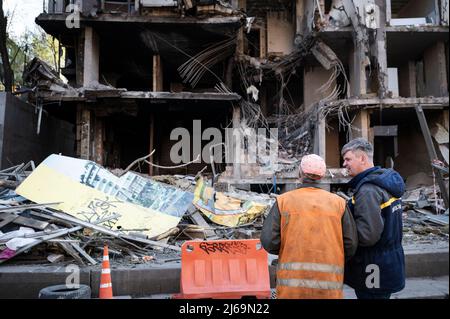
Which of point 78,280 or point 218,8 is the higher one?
point 218,8

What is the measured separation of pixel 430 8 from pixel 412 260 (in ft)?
48.4

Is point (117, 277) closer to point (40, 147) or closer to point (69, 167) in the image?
point (69, 167)

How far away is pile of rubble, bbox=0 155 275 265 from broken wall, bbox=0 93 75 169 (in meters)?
4.08

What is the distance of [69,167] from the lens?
23.1 feet

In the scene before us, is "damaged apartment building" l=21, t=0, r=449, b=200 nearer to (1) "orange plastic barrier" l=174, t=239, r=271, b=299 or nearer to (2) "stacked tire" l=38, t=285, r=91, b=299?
(1) "orange plastic barrier" l=174, t=239, r=271, b=299

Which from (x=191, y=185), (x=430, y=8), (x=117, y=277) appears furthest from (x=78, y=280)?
(x=430, y=8)

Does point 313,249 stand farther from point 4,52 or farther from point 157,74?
point 4,52

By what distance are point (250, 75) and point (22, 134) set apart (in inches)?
382

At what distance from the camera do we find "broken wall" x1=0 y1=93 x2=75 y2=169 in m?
11.7

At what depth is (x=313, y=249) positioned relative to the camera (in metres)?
2.45

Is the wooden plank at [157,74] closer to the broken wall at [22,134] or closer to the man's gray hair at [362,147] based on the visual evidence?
the broken wall at [22,134]

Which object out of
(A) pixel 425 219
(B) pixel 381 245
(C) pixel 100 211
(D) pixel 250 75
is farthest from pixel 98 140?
(B) pixel 381 245

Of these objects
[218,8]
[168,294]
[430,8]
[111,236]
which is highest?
[430,8]

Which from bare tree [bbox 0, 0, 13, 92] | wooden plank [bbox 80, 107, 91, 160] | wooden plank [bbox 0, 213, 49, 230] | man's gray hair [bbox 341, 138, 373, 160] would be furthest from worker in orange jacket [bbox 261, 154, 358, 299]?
bare tree [bbox 0, 0, 13, 92]
